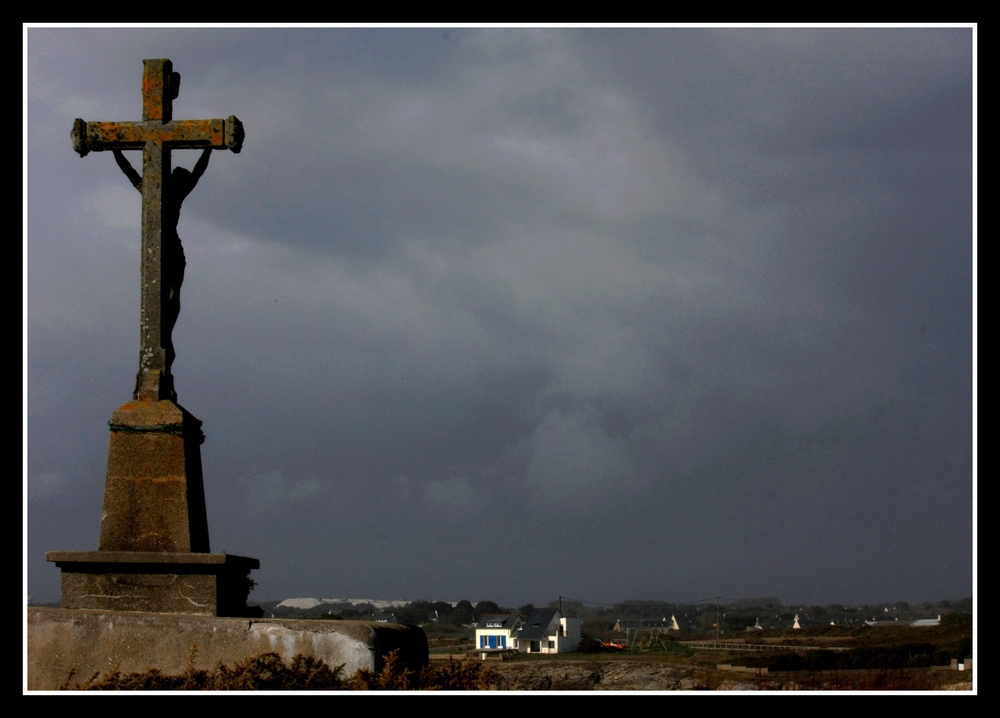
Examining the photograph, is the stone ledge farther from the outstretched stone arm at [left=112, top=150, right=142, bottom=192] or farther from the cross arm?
the cross arm

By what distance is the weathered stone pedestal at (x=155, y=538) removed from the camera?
691cm

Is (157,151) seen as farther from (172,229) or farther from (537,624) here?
(537,624)

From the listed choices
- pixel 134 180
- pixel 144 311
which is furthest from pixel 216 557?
pixel 134 180

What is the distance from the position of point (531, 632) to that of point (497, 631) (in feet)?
9.28

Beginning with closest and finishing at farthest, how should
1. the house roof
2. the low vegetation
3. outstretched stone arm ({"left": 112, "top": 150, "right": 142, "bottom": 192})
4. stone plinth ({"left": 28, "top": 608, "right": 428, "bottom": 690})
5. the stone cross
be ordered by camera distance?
the low vegetation < stone plinth ({"left": 28, "top": 608, "right": 428, "bottom": 690}) < the stone cross < outstretched stone arm ({"left": 112, "top": 150, "right": 142, "bottom": 192}) < the house roof

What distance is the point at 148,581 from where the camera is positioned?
698cm

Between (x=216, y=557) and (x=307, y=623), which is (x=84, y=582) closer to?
(x=216, y=557)

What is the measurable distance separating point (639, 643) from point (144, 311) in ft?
126

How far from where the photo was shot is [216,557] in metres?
6.86

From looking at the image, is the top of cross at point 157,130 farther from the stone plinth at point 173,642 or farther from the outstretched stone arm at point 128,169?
the stone plinth at point 173,642

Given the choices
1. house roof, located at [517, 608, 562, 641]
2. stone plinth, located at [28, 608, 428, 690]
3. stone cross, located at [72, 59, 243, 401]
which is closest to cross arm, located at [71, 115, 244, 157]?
stone cross, located at [72, 59, 243, 401]

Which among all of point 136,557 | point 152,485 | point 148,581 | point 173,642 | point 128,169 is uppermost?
point 128,169

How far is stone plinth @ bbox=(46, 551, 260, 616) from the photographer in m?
6.88

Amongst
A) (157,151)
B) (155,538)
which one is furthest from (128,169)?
(155,538)
